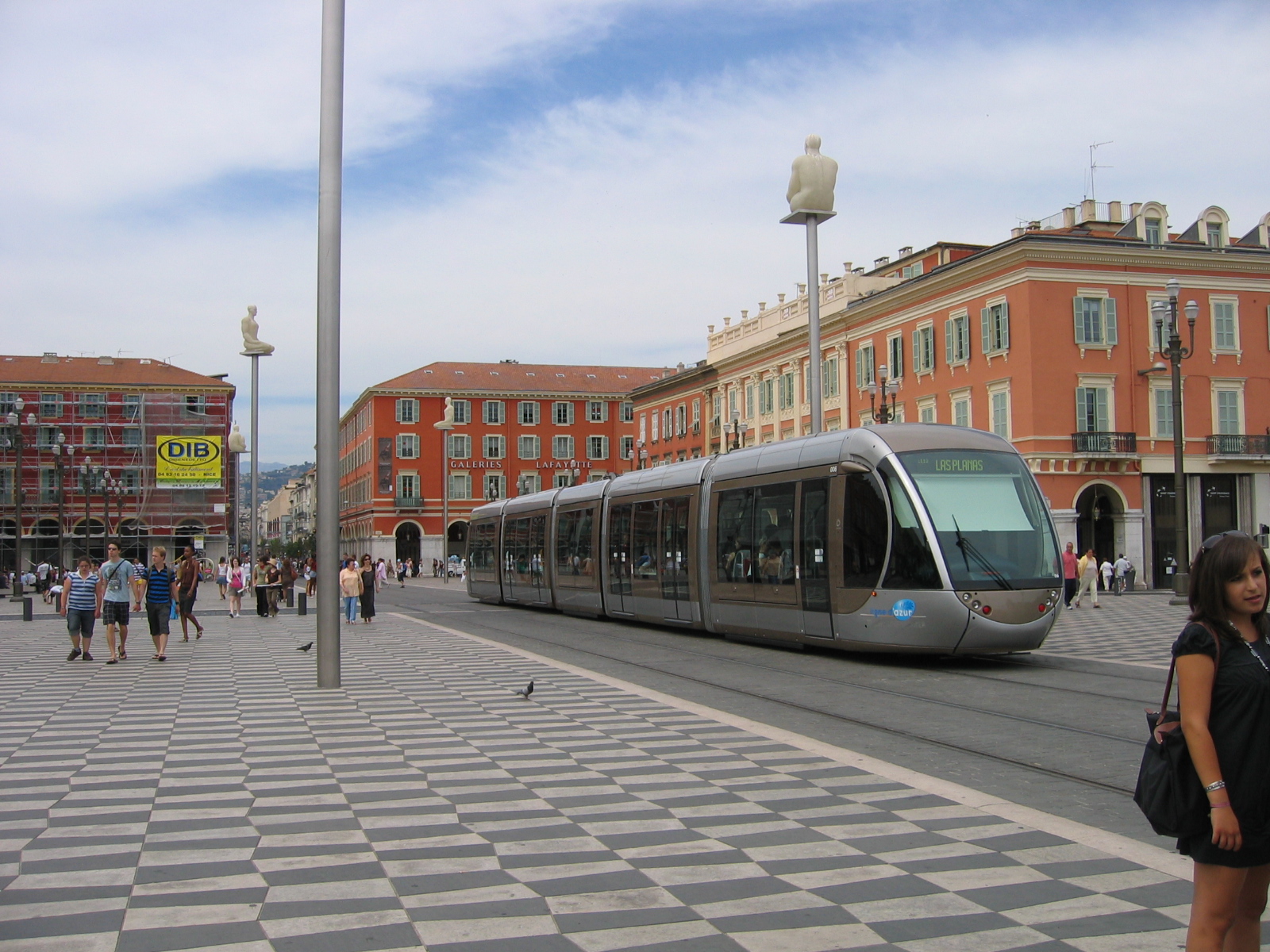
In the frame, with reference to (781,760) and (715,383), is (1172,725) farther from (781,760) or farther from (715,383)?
(715,383)

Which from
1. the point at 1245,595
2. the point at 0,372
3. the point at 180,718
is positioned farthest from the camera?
the point at 0,372

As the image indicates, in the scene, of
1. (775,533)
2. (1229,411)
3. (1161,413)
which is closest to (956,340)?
(1161,413)

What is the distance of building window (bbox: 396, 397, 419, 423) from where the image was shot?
98.1 m

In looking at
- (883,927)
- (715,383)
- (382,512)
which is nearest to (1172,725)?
(883,927)

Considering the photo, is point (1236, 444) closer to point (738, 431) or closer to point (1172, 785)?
point (738, 431)

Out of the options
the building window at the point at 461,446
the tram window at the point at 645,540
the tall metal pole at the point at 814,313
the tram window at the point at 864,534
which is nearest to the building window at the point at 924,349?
the tall metal pole at the point at 814,313

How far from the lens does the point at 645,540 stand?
2447cm

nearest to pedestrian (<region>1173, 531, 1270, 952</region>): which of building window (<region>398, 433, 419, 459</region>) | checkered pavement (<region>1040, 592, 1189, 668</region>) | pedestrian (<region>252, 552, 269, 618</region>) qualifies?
checkered pavement (<region>1040, 592, 1189, 668</region>)

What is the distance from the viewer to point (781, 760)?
29.7 ft

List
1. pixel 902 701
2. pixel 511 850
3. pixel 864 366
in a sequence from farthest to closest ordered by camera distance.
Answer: pixel 864 366
pixel 902 701
pixel 511 850

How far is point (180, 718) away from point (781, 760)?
607 cm

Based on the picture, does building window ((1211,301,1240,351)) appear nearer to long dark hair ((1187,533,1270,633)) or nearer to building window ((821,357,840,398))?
building window ((821,357,840,398))

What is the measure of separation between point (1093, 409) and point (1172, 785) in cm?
4439

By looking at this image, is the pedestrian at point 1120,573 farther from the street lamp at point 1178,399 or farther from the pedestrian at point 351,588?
the pedestrian at point 351,588
